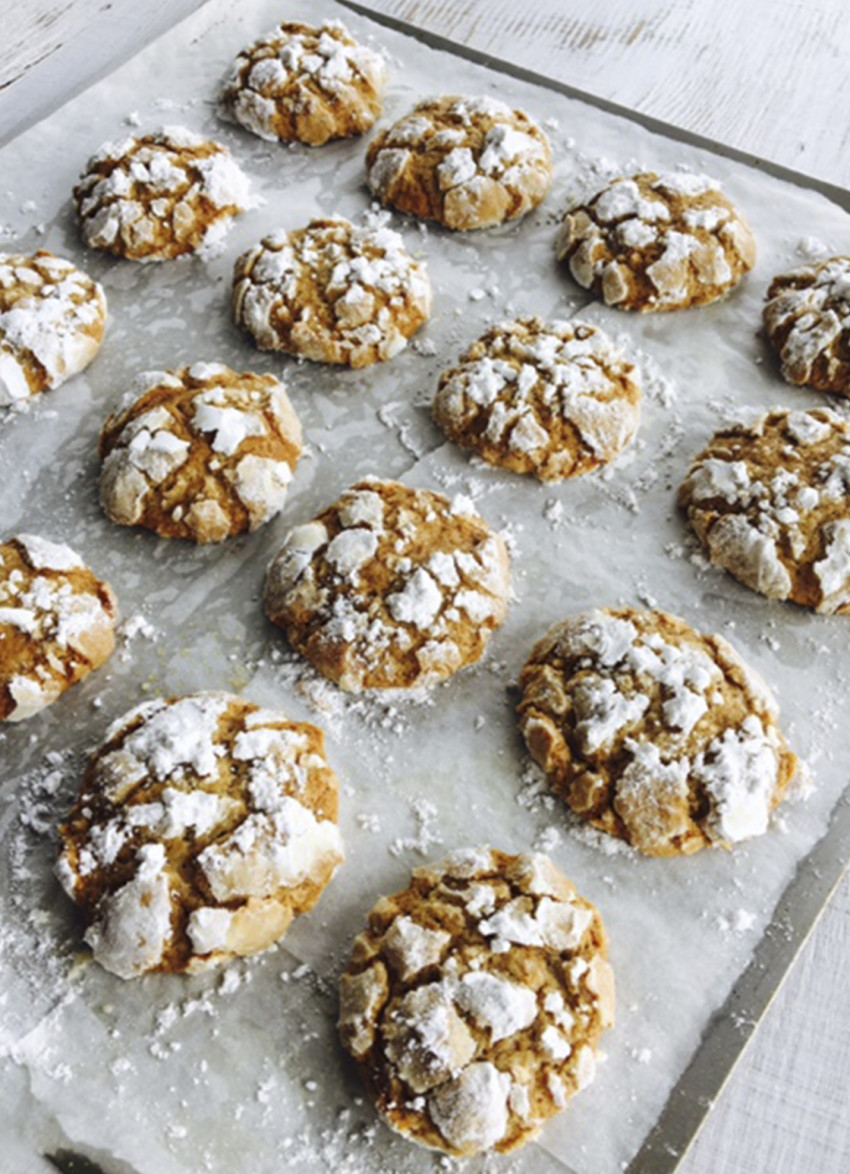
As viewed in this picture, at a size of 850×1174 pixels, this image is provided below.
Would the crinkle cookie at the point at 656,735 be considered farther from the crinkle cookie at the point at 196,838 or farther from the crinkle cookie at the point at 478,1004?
the crinkle cookie at the point at 196,838

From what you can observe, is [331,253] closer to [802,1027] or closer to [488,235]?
[488,235]

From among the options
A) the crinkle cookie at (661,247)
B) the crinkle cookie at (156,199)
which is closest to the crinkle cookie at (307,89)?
the crinkle cookie at (156,199)

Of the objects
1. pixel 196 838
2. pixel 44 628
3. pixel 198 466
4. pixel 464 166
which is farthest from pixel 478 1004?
pixel 464 166

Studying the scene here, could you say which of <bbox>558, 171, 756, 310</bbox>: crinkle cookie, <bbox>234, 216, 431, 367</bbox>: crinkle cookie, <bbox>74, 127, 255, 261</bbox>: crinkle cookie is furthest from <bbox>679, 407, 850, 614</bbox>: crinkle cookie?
<bbox>74, 127, 255, 261</bbox>: crinkle cookie

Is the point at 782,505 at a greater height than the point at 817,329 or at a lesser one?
lesser

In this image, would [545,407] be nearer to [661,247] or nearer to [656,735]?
[661,247]

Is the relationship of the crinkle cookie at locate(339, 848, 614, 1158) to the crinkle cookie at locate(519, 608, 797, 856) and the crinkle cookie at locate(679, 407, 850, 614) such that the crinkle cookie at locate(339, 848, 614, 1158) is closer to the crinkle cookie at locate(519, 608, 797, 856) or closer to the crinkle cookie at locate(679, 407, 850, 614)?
the crinkle cookie at locate(519, 608, 797, 856)

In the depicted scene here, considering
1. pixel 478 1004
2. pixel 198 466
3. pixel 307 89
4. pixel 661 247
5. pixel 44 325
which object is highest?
pixel 307 89
